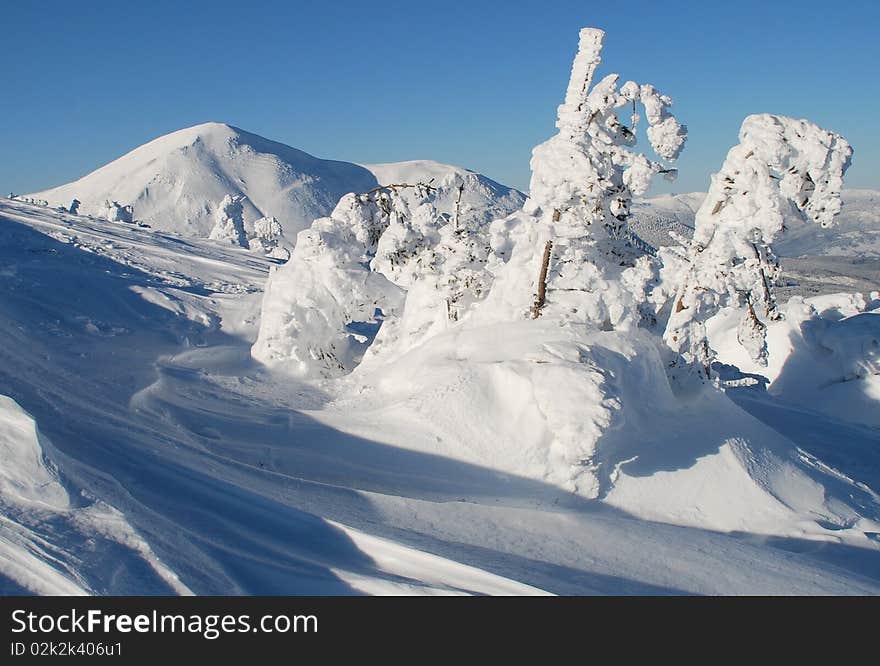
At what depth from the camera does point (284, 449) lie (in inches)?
413

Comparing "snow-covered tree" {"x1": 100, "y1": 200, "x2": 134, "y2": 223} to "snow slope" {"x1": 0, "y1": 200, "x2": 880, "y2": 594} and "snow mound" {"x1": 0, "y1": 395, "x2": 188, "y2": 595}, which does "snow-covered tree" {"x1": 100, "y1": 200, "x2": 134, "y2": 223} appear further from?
"snow mound" {"x1": 0, "y1": 395, "x2": 188, "y2": 595}

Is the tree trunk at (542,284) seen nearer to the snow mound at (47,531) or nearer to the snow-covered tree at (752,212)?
the snow-covered tree at (752,212)

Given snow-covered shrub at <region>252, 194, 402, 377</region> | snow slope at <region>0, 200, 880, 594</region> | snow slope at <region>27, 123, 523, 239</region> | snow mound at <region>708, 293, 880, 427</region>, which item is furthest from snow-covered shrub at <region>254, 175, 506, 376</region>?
snow slope at <region>27, 123, 523, 239</region>

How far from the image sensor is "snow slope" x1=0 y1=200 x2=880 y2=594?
17.3 ft

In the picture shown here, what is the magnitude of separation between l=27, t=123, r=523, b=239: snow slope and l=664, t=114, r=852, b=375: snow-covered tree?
3474 inches

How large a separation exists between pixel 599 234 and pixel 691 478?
4.96 meters

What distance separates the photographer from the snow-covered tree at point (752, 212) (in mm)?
10805

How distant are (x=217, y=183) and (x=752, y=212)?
114 metres

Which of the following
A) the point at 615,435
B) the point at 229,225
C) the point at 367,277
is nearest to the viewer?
the point at 615,435

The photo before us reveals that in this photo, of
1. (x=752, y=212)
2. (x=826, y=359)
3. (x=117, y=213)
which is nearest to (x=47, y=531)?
(x=752, y=212)

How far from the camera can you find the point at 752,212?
11695 mm

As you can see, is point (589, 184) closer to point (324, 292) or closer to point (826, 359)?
point (324, 292)
